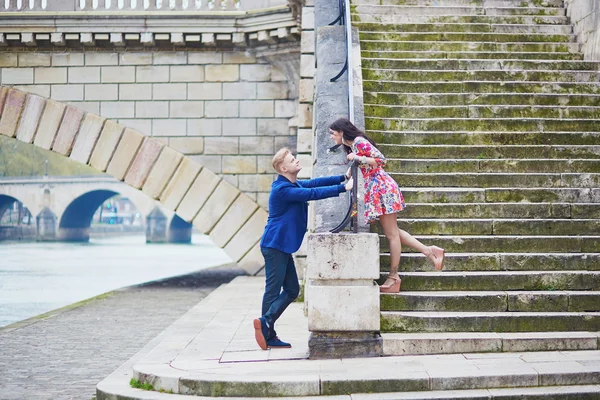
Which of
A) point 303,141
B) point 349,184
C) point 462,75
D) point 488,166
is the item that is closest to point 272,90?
point 303,141

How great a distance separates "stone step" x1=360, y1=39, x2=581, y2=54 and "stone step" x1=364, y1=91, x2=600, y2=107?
4.54 ft

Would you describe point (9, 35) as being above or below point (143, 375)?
above

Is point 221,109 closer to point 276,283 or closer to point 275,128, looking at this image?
point 275,128

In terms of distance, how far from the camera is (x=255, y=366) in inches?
243

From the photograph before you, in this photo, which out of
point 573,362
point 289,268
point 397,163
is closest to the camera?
point 573,362

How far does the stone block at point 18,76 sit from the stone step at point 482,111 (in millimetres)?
8802

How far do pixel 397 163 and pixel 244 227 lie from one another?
7146 mm

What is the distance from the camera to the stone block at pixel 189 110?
16.0 meters

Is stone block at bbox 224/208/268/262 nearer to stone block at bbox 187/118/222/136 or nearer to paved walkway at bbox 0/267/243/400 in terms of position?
paved walkway at bbox 0/267/243/400

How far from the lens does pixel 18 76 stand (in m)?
16.3

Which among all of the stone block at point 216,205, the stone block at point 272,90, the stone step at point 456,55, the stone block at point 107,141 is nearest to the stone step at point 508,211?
the stone step at point 456,55

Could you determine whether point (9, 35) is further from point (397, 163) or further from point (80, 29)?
point (397, 163)

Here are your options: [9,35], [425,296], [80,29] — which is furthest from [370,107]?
[9,35]

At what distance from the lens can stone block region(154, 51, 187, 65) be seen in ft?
52.7
